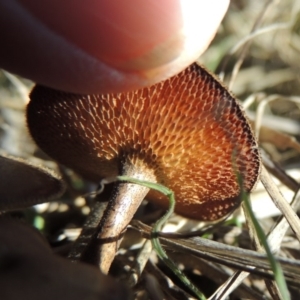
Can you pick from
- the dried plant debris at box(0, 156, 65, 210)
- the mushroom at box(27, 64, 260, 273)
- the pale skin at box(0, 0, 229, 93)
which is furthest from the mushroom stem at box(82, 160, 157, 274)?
the pale skin at box(0, 0, 229, 93)

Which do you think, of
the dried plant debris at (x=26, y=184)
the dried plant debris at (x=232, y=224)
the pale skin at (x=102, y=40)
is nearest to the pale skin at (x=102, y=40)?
the pale skin at (x=102, y=40)

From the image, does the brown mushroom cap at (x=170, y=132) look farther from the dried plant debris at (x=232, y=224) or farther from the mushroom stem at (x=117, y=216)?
the dried plant debris at (x=232, y=224)

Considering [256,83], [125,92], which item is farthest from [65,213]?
[256,83]

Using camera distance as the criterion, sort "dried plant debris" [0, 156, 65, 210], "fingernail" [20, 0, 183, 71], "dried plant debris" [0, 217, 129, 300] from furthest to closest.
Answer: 1. "dried plant debris" [0, 156, 65, 210]
2. "fingernail" [20, 0, 183, 71]
3. "dried plant debris" [0, 217, 129, 300]

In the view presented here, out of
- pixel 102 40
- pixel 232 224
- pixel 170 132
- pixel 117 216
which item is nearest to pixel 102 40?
pixel 102 40

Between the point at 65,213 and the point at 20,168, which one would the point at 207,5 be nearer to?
the point at 20,168

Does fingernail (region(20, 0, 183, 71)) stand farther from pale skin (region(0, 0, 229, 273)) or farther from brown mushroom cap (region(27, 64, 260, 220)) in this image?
brown mushroom cap (region(27, 64, 260, 220))
